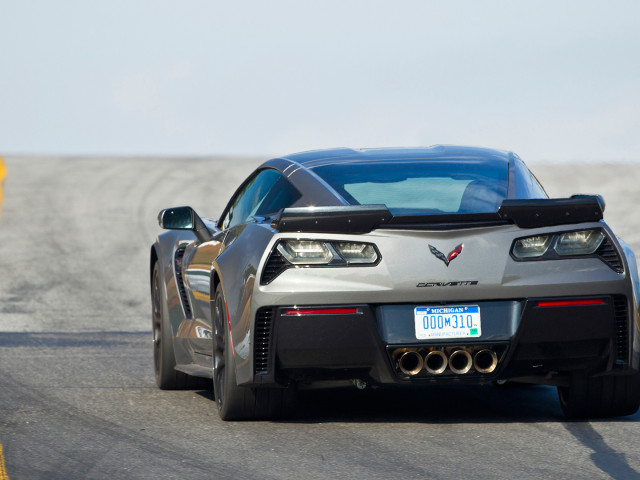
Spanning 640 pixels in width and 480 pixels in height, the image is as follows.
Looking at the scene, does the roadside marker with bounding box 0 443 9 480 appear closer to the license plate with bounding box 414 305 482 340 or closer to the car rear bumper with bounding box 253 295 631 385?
the car rear bumper with bounding box 253 295 631 385

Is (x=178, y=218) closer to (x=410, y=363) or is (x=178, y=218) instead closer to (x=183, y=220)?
(x=183, y=220)

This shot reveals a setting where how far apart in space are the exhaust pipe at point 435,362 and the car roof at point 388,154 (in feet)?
4.60

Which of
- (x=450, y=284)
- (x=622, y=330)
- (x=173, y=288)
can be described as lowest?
(x=173, y=288)

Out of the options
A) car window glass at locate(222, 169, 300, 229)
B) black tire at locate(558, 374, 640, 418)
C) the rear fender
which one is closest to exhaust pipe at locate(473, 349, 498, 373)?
black tire at locate(558, 374, 640, 418)

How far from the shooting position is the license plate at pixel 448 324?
622 cm

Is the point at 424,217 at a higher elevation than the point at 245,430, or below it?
higher

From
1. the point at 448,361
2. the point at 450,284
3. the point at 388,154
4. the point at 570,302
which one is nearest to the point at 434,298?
the point at 450,284

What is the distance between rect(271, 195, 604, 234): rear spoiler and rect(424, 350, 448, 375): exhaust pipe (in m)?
0.59

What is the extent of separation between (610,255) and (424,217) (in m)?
0.91

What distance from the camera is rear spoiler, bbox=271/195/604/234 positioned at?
20.5 ft

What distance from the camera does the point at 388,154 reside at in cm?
752

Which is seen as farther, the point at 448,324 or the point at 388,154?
the point at 388,154

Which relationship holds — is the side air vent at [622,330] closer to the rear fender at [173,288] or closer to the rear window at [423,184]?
the rear window at [423,184]

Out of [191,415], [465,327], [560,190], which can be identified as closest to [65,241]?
[560,190]
